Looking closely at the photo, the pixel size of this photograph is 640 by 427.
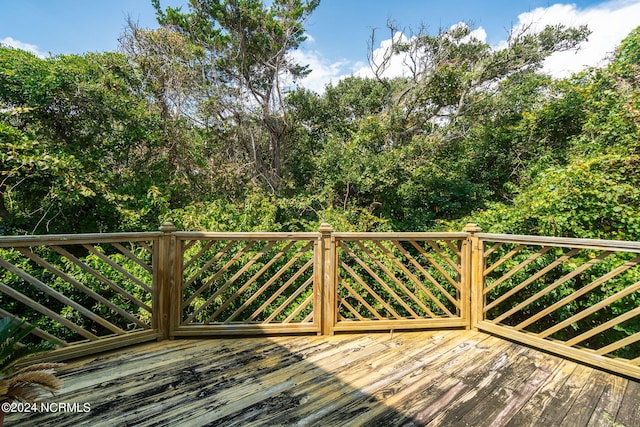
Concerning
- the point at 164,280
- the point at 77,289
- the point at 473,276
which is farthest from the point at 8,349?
the point at 473,276

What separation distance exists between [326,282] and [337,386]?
0.93 meters

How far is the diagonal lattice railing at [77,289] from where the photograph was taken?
6.88 feet

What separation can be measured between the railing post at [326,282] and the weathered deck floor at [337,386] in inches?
7.1

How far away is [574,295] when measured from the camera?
227 centimetres

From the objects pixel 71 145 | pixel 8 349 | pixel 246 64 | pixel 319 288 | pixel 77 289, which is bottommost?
pixel 77 289

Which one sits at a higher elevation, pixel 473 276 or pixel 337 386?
pixel 473 276

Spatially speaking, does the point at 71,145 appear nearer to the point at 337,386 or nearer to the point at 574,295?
the point at 337,386

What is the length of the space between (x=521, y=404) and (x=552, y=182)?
3294 millimetres

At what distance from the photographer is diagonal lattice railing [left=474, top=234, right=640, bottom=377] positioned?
207cm

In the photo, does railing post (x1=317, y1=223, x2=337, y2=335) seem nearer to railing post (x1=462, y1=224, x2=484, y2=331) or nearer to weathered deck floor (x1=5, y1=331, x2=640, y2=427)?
weathered deck floor (x1=5, y1=331, x2=640, y2=427)

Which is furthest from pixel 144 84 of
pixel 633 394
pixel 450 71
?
pixel 633 394

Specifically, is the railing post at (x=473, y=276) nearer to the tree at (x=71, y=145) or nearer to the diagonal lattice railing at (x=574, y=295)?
the diagonal lattice railing at (x=574, y=295)

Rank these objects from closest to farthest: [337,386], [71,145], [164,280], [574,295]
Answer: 1. [337,386]
2. [574,295]
3. [164,280]
4. [71,145]

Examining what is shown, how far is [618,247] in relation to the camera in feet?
6.51
